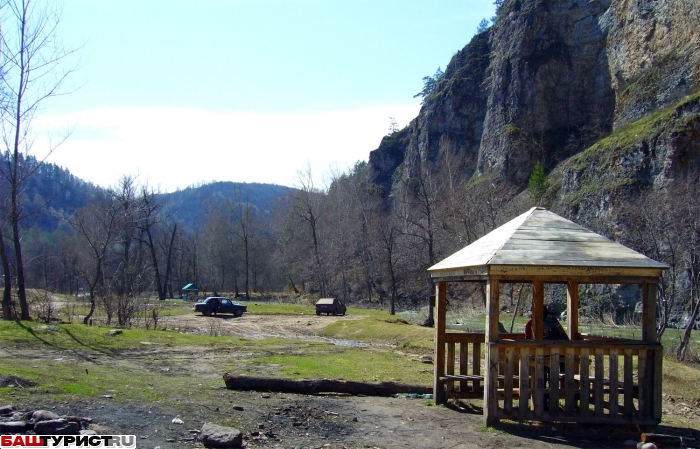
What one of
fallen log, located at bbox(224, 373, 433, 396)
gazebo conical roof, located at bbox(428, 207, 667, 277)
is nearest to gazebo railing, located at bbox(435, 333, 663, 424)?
gazebo conical roof, located at bbox(428, 207, 667, 277)

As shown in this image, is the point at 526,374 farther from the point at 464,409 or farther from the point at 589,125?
the point at 589,125

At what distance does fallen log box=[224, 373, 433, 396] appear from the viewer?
1150 centimetres

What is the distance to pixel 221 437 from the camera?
25.0ft

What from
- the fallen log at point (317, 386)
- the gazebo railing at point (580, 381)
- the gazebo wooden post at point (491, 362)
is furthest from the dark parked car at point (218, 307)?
the gazebo railing at point (580, 381)

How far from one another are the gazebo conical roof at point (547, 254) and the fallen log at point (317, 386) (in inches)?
105

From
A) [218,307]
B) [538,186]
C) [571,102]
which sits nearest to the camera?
[218,307]

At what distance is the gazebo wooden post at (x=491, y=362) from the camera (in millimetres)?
9680

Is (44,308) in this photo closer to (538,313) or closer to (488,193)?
(538,313)

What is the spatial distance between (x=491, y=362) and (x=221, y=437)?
4.48 m

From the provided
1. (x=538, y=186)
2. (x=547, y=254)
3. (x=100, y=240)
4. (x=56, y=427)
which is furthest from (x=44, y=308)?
(x=538, y=186)

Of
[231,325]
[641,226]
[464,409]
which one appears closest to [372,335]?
[231,325]

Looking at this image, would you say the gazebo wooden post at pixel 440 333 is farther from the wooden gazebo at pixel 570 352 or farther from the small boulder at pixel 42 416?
the small boulder at pixel 42 416

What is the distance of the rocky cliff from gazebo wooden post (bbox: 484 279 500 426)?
40379 mm

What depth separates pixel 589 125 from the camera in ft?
249
